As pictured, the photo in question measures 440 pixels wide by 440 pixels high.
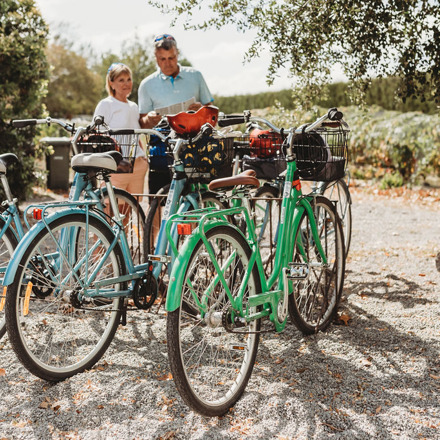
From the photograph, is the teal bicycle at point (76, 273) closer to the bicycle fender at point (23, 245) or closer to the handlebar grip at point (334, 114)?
the bicycle fender at point (23, 245)

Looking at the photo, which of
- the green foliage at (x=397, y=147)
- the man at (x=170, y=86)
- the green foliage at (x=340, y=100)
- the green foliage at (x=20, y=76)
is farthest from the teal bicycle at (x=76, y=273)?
the green foliage at (x=340, y=100)

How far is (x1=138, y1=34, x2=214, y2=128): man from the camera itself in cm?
496

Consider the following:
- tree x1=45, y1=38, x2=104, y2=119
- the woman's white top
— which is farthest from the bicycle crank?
tree x1=45, y1=38, x2=104, y2=119

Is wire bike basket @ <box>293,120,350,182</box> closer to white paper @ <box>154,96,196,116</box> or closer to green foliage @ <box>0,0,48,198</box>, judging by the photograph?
white paper @ <box>154,96,196,116</box>

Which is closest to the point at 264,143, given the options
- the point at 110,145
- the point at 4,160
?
the point at 110,145

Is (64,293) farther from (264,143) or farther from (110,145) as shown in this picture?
(264,143)

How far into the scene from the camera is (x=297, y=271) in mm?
3492

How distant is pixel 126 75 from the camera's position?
5051 millimetres

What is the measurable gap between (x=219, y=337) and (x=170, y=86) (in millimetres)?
2346

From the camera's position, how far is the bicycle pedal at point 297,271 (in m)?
3.46

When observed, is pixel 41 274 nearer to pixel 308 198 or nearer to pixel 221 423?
pixel 221 423

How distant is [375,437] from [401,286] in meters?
2.76

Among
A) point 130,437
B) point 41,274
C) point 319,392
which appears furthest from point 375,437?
point 41,274

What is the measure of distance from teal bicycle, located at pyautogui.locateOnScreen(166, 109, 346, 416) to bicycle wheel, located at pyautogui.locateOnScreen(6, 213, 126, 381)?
500 millimetres
